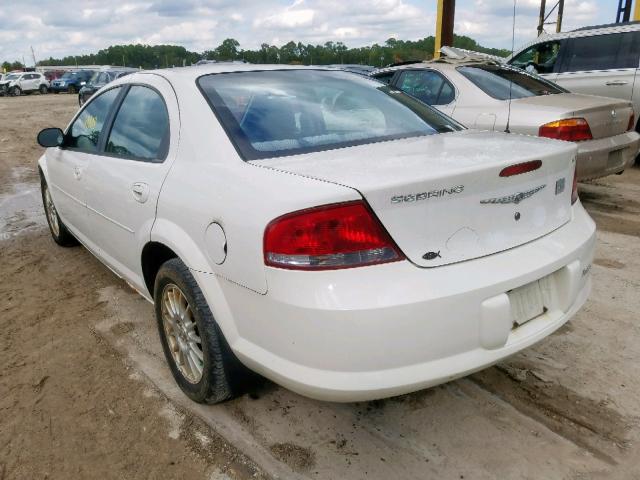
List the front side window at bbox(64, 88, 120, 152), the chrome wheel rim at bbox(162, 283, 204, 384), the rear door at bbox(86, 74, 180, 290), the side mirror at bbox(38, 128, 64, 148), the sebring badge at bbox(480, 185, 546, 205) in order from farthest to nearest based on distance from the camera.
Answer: the side mirror at bbox(38, 128, 64, 148) → the front side window at bbox(64, 88, 120, 152) → the rear door at bbox(86, 74, 180, 290) → the chrome wheel rim at bbox(162, 283, 204, 384) → the sebring badge at bbox(480, 185, 546, 205)

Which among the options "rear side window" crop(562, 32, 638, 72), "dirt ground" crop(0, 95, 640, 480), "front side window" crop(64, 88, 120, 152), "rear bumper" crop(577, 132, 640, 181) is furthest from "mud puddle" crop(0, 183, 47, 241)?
"rear side window" crop(562, 32, 638, 72)

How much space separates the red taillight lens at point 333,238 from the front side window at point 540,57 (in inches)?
284

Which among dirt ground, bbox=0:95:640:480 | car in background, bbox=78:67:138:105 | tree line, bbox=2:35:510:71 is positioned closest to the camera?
dirt ground, bbox=0:95:640:480

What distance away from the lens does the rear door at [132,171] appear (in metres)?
2.57

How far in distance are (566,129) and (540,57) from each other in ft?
13.6

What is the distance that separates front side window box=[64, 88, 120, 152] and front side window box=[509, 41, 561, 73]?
644 centimetres

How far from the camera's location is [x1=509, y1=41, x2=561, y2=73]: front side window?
8.10 metres

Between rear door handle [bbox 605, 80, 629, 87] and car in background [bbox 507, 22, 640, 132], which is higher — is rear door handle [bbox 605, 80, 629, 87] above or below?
below

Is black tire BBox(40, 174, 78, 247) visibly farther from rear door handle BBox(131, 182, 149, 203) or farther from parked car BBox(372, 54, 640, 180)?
parked car BBox(372, 54, 640, 180)

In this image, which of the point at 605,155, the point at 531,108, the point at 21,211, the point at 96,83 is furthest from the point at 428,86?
the point at 96,83

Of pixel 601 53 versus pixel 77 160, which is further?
pixel 601 53

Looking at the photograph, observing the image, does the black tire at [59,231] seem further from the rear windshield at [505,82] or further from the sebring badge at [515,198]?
the rear windshield at [505,82]

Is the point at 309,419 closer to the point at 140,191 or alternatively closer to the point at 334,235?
the point at 334,235

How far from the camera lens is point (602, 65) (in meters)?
7.55
